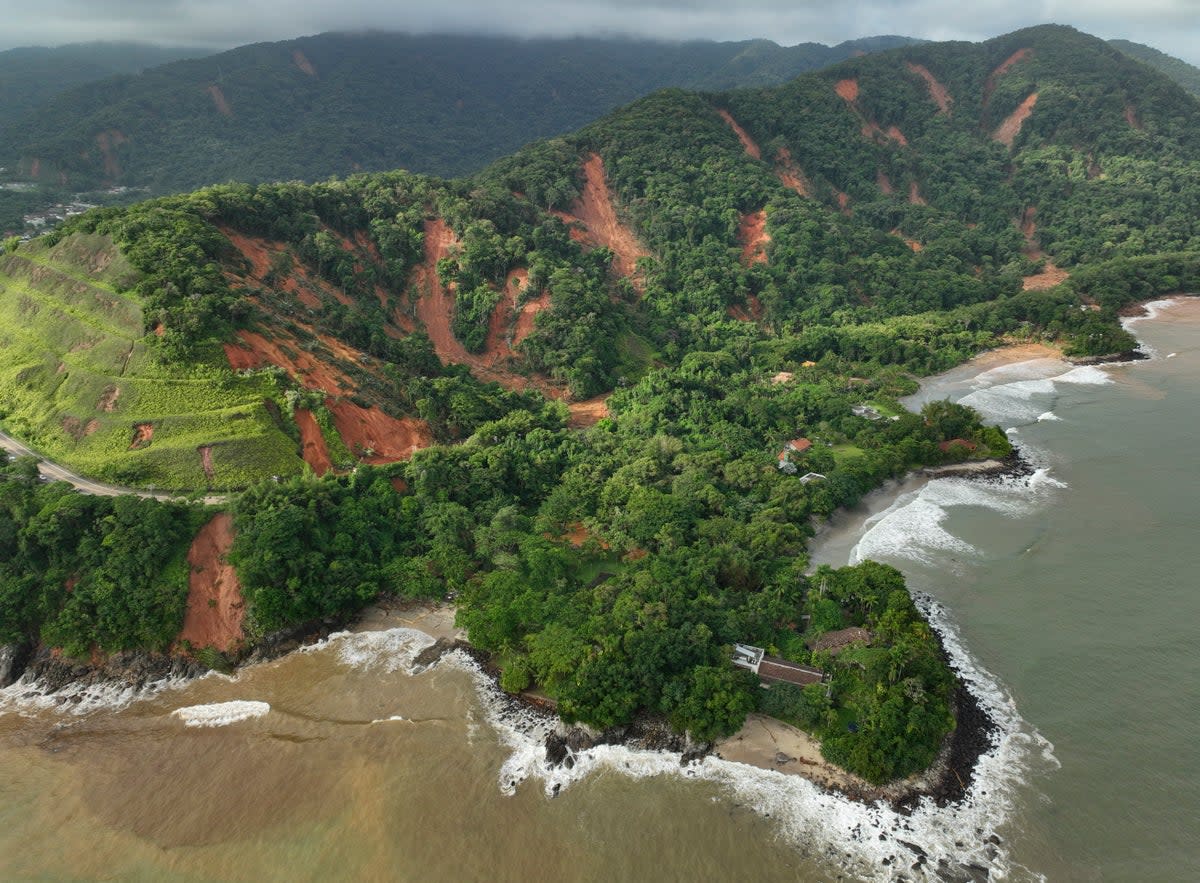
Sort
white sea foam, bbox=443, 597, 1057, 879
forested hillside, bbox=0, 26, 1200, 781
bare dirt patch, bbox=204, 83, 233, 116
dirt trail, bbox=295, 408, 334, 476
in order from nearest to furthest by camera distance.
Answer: white sea foam, bbox=443, 597, 1057, 879
forested hillside, bbox=0, 26, 1200, 781
dirt trail, bbox=295, 408, 334, 476
bare dirt patch, bbox=204, 83, 233, 116

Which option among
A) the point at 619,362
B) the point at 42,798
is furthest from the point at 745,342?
the point at 42,798

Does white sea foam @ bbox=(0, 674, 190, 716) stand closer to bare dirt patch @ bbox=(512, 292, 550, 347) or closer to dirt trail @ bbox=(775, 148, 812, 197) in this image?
bare dirt patch @ bbox=(512, 292, 550, 347)

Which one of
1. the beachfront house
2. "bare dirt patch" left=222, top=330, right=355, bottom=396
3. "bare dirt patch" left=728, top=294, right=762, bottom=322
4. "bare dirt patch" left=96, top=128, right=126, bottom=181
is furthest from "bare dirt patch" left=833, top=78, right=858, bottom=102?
"bare dirt patch" left=96, top=128, right=126, bottom=181

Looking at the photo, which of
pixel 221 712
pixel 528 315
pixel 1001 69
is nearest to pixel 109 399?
pixel 221 712

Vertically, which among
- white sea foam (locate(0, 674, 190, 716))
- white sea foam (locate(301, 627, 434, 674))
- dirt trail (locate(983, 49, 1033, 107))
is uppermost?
dirt trail (locate(983, 49, 1033, 107))

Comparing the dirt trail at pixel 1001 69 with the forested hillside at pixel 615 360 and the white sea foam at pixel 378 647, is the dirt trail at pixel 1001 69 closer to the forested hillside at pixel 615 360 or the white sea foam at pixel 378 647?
the forested hillside at pixel 615 360

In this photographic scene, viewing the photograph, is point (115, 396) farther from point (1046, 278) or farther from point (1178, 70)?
point (1178, 70)
